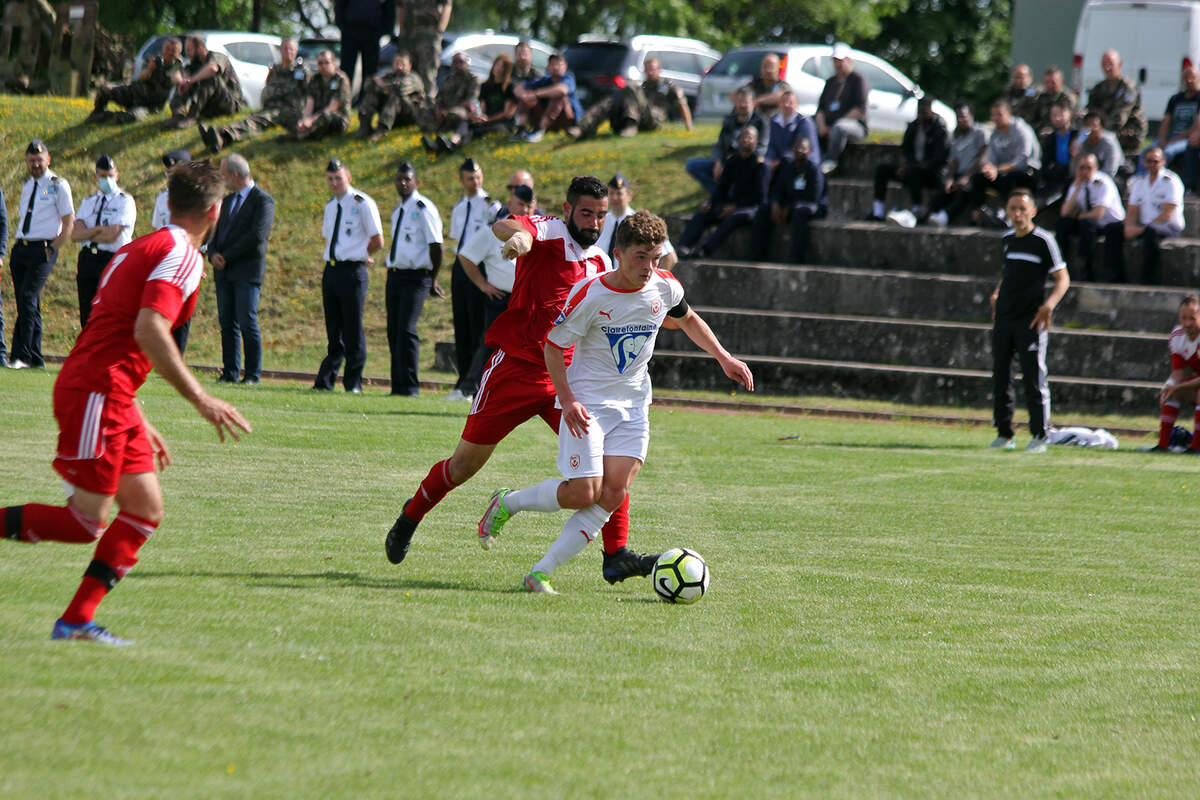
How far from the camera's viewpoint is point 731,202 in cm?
2103

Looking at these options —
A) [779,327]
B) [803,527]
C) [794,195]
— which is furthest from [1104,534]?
[794,195]

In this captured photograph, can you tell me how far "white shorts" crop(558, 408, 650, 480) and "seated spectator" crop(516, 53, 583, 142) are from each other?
18.1 m

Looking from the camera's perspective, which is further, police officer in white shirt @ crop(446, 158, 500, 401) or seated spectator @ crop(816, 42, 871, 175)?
seated spectator @ crop(816, 42, 871, 175)

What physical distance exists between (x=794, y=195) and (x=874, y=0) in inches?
1181

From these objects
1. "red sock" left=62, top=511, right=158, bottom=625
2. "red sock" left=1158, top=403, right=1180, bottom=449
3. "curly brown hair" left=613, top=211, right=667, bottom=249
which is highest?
"curly brown hair" left=613, top=211, right=667, bottom=249

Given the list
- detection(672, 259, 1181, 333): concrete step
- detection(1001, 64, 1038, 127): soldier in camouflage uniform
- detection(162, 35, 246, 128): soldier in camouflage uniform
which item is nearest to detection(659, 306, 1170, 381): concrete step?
detection(672, 259, 1181, 333): concrete step

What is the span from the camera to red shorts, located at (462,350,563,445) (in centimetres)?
713

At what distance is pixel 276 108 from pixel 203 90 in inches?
56.2

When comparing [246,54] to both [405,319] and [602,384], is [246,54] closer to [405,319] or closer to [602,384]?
[405,319]

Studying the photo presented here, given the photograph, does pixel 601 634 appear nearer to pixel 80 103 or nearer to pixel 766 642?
pixel 766 642

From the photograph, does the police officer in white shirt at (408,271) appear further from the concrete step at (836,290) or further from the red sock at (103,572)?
the red sock at (103,572)

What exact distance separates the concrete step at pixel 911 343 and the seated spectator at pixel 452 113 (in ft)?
22.4

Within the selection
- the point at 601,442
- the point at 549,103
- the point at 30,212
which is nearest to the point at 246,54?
the point at 549,103

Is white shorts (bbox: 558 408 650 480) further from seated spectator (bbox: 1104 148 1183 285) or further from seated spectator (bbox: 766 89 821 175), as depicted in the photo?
seated spectator (bbox: 766 89 821 175)
